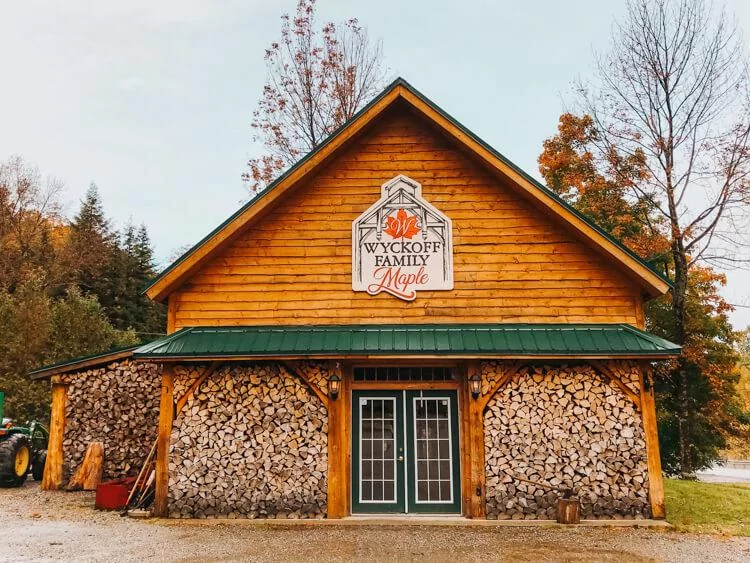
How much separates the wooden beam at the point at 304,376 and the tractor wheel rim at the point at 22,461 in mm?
8023

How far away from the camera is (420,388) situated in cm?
997

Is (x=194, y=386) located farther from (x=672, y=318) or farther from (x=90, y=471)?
(x=672, y=318)

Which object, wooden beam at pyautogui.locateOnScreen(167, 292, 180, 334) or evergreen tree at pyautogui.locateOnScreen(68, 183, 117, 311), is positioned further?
evergreen tree at pyautogui.locateOnScreen(68, 183, 117, 311)

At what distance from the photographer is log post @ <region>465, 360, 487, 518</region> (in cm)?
927

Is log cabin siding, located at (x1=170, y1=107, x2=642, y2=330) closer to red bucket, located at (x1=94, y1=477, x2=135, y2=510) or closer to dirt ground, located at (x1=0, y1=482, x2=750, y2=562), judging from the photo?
red bucket, located at (x1=94, y1=477, x2=135, y2=510)

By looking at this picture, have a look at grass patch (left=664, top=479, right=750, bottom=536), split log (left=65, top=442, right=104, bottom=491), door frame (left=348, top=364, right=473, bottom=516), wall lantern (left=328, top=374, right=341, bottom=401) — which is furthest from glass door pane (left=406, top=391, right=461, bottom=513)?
split log (left=65, top=442, right=104, bottom=491)

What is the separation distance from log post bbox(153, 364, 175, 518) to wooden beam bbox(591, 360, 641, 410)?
7163 millimetres

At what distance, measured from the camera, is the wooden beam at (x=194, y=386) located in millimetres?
9734

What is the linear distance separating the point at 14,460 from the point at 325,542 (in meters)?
9.00

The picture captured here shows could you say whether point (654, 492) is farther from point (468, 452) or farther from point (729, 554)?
point (468, 452)

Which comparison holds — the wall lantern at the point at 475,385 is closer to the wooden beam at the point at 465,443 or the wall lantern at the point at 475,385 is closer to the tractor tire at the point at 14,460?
the wooden beam at the point at 465,443

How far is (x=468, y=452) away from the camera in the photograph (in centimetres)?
956

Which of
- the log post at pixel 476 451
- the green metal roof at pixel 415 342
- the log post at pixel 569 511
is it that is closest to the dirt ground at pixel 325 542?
the log post at pixel 569 511

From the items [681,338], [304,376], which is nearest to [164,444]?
[304,376]
